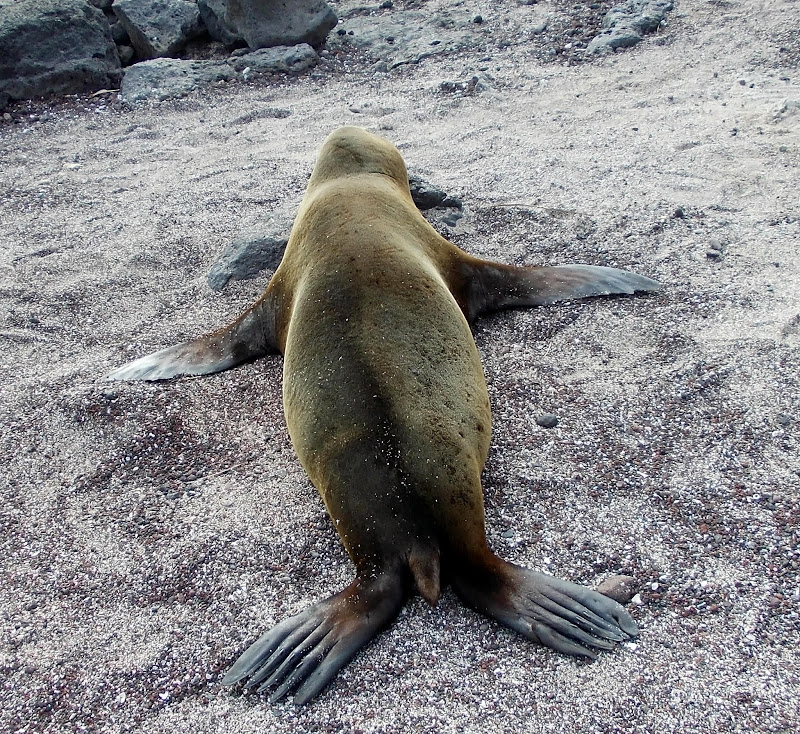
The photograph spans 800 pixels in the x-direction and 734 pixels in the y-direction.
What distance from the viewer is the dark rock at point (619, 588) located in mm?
2535

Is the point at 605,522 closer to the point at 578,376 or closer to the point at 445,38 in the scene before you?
the point at 578,376

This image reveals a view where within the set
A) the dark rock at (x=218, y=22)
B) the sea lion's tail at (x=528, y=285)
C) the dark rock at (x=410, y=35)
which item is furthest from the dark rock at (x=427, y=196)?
the dark rock at (x=218, y=22)

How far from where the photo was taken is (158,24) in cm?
922

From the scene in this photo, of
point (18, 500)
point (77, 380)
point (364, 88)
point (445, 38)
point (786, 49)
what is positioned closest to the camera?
point (18, 500)

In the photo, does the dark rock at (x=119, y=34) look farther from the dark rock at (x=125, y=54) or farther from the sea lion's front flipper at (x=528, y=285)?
the sea lion's front flipper at (x=528, y=285)

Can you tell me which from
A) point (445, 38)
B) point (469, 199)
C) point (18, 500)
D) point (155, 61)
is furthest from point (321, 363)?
point (155, 61)

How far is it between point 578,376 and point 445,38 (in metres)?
6.29

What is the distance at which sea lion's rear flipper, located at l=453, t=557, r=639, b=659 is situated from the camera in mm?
→ 2387

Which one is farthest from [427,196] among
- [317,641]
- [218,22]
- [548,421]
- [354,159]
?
[218,22]

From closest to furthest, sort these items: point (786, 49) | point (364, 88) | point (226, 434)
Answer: point (226, 434), point (786, 49), point (364, 88)

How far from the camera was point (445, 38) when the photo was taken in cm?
866

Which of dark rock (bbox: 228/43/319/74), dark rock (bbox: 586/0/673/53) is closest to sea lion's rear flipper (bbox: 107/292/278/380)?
dark rock (bbox: 586/0/673/53)

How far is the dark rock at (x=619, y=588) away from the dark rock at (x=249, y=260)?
3033 millimetres

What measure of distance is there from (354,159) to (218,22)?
6.03 metres
